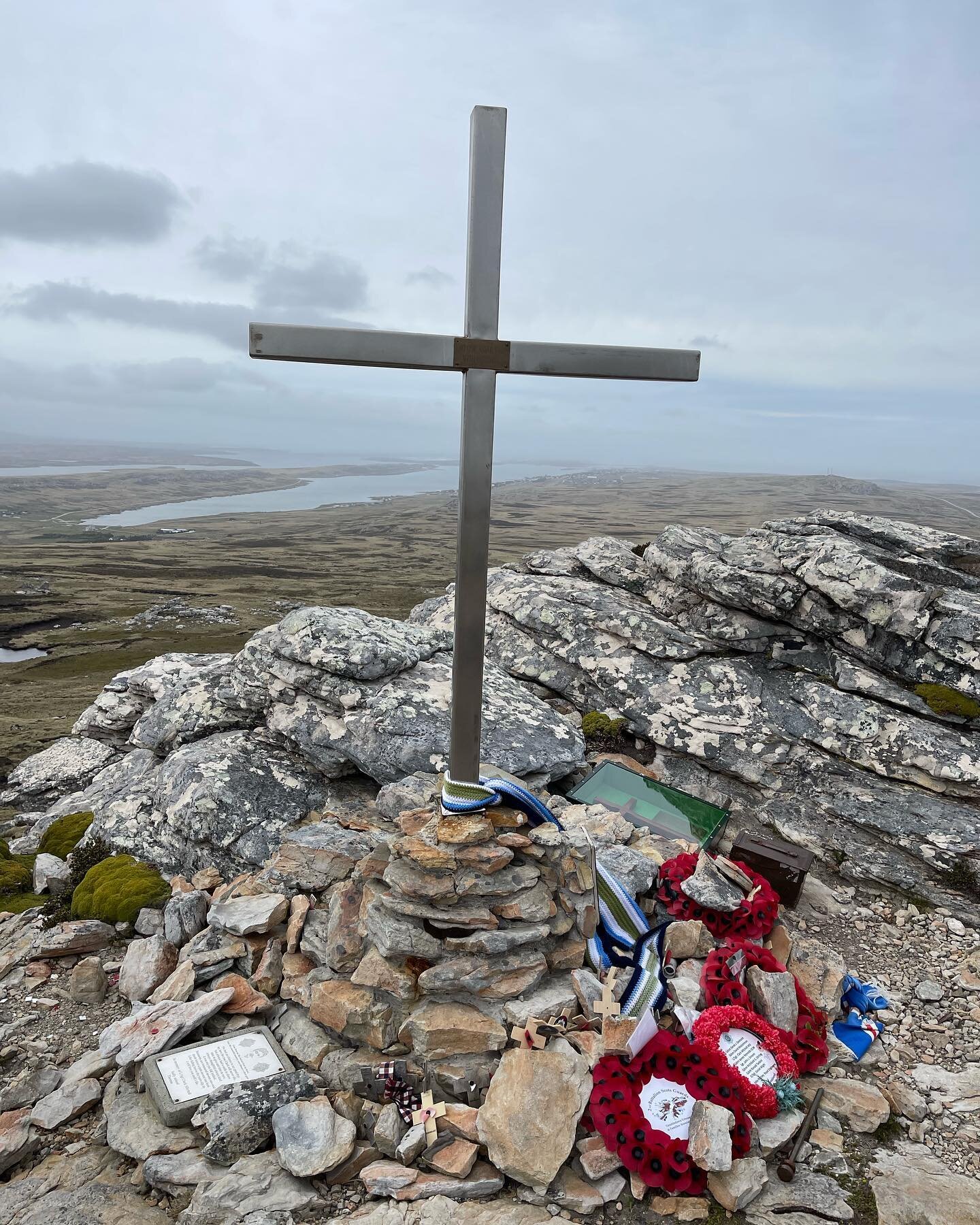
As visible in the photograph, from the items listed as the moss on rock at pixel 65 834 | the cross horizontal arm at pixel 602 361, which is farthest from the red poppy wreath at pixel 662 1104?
the moss on rock at pixel 65 834

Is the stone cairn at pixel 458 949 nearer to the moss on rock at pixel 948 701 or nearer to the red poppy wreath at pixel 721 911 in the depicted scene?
the red poppy wreath at pixel 721 911

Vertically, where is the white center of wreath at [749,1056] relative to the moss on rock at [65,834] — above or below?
above

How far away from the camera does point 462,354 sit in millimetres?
6496

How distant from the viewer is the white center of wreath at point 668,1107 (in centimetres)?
584

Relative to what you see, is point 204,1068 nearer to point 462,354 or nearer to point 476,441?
point 476,441

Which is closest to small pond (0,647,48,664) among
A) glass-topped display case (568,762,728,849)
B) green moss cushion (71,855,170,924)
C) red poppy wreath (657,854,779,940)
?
green moss cushion (71,855,170,924)

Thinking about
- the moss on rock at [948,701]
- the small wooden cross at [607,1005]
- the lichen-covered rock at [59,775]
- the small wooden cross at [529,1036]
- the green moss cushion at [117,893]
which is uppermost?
the moss on rock at [948,701]

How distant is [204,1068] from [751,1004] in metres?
5.43

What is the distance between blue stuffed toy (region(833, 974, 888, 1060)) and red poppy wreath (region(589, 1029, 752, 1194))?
2.06 m

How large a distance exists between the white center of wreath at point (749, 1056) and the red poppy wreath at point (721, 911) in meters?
1.43

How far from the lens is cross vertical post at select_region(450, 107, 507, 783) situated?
248 inches

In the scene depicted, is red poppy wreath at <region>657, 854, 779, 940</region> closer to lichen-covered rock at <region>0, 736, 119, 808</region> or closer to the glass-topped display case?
the glass-topped display case

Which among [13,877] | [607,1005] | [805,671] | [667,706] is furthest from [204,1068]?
[805,671]

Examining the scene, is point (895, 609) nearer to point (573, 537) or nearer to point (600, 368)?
point (600, 368)
